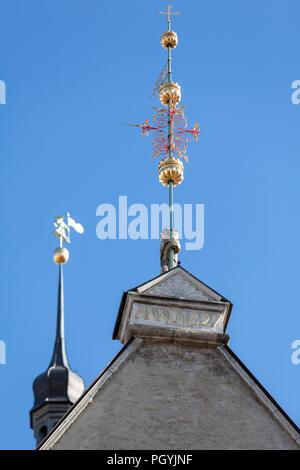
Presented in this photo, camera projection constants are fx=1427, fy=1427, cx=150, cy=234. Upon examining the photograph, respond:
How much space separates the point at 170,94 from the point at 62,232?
3.62m

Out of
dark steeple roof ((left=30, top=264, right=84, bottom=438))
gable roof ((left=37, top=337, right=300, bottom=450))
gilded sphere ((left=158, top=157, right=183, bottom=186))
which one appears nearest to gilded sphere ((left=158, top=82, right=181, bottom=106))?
gilded sphere ((left=158, top=157, right=183, bottom=186))

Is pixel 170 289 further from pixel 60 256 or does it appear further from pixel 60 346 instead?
pixel 60 256

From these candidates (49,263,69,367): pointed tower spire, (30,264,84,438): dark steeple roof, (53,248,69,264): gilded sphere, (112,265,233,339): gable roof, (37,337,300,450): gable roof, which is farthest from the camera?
(53,248,69,264): gilded sphere

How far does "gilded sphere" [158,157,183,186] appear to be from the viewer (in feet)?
91.2

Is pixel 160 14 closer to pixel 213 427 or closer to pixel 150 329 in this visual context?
pixel 150 329

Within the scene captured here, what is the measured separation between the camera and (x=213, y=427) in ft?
69.3

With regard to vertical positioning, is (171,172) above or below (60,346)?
above

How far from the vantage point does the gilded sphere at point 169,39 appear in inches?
1194

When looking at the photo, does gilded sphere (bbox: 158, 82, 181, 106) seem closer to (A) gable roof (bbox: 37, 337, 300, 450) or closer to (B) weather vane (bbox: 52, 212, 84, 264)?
(B) weather vane (bbox: 52, 212, 84, 264)

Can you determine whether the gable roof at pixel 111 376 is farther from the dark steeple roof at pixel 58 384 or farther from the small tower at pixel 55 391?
the dark steeple roof at pixel 58 384

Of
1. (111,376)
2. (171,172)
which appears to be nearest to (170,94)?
(171,172)

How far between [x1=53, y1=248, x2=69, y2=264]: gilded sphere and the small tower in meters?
1.41

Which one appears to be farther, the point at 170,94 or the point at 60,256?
the point at 170,94

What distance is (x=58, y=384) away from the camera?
84.2 feet
